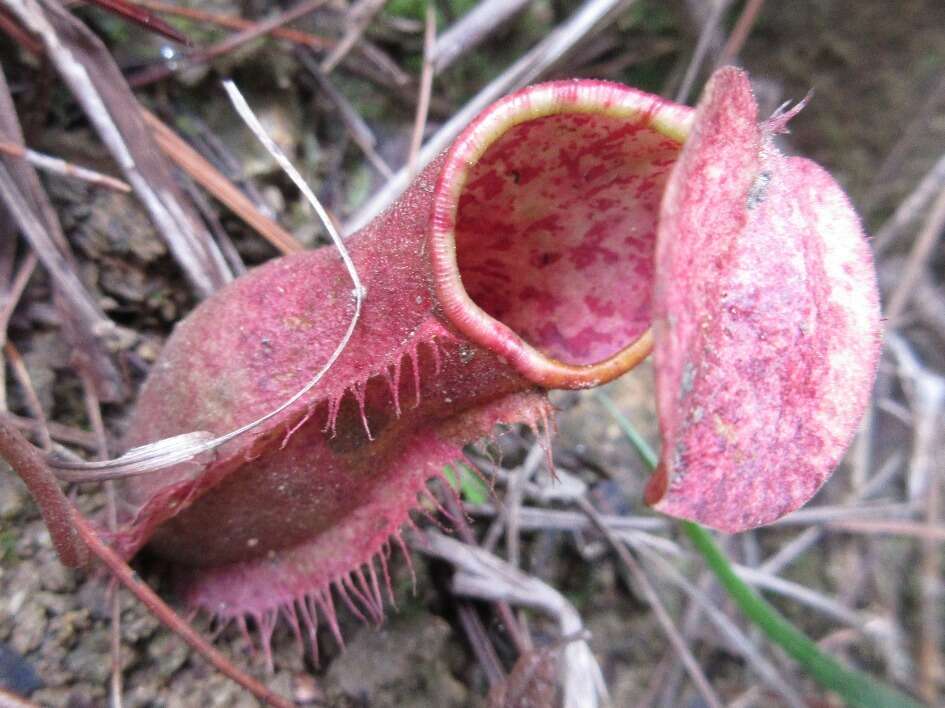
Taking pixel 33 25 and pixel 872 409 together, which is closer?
pixel 33 25

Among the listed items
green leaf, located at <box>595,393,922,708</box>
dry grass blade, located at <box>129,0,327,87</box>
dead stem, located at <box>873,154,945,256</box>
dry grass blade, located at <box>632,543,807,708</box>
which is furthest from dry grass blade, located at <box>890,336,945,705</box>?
dry grass blade, located at <box>129,0,327,87</box>

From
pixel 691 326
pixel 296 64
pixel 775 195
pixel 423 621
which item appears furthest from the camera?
pixel 296 64

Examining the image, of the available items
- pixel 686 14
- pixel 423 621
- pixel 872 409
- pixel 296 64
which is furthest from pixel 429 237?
pixel 872 409

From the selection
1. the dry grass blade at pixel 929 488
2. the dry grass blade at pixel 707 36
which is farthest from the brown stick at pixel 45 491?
the dry grass blade at pixel 929 488

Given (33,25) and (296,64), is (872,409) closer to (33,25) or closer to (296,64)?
(296,64)

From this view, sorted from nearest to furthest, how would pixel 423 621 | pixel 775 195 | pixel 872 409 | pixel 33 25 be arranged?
pixel 775 195, pixel 33 25, pixel 423 621, pixel 872 409

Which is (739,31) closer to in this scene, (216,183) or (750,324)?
(216,183)
